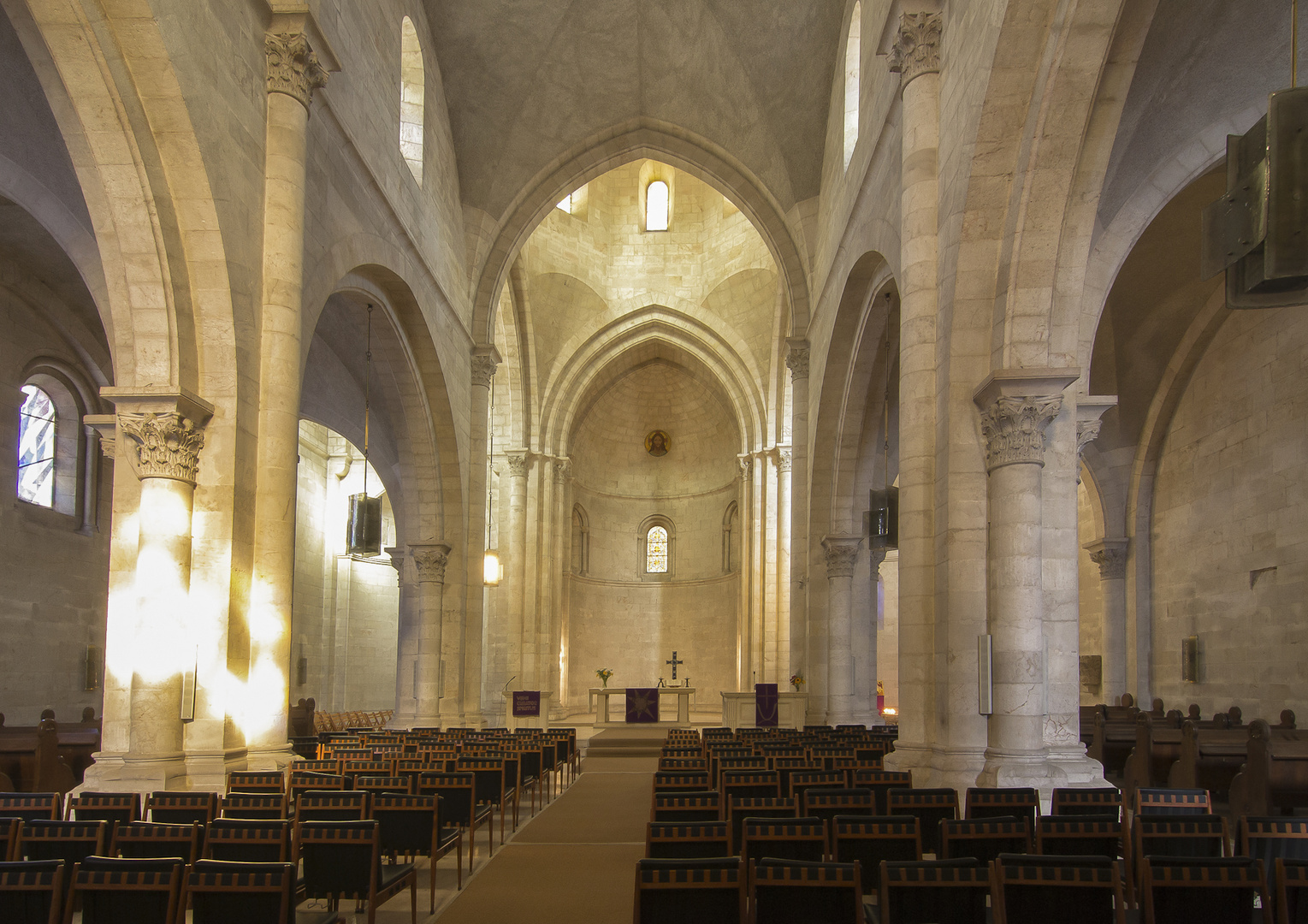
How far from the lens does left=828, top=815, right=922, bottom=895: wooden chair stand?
596cm

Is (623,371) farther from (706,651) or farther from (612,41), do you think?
(612,41)

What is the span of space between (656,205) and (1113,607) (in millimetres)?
19610

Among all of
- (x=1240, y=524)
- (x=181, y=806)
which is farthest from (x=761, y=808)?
(x=1240, y=524)

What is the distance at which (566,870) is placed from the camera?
880cm

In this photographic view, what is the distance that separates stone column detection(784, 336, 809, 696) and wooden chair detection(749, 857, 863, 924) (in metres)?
17.8

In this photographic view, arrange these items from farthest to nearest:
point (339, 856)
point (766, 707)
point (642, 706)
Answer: point (642, 706), point (766, 707), point (339, 856)

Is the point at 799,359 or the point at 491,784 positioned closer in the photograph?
the point at 491,784

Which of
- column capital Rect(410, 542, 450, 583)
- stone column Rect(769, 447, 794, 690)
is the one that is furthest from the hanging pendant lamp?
stone column Rect(769, 447, 794, 690)

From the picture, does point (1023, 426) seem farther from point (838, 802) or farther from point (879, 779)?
point (838, 802)

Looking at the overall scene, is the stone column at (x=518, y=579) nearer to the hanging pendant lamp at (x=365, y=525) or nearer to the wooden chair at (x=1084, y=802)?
the hanging pendant lamp at (x=365, y=525)

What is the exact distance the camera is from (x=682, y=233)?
110 ft

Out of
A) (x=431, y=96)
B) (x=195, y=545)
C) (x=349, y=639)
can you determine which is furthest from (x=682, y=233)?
(x=195, y=545)

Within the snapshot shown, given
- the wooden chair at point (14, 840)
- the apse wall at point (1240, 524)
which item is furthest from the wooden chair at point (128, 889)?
the apse wall at point (1240, 524)

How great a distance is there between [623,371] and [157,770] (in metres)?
28.6
